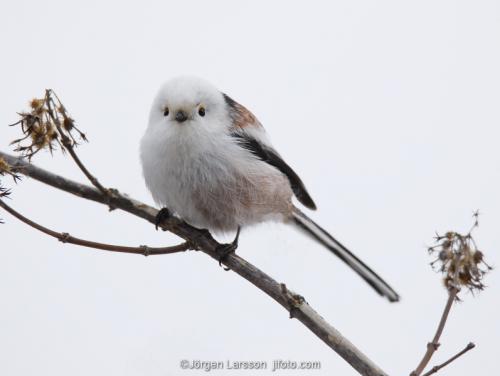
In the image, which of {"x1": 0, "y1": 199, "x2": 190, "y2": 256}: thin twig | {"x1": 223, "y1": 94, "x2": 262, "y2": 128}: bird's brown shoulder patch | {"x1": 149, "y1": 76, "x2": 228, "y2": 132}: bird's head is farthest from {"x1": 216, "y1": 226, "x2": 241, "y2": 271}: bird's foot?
{"x1": 223, "y1": 94, "x2": 262, "y2": 128}: bird's brown shoulder patch

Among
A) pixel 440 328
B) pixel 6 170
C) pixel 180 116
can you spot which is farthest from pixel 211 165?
pixel 440 328

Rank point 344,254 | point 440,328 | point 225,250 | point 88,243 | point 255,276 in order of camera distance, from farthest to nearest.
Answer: point 344,254 < point 225,250 < point 255,276 < point 88,243 < point 440,328

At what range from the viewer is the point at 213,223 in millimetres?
2496

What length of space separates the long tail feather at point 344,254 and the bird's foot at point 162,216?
732 mm

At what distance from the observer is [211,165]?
234 centimetres

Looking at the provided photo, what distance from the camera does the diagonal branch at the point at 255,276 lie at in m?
1.71

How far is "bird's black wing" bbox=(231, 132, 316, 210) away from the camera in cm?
257

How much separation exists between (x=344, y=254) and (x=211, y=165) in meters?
0.81

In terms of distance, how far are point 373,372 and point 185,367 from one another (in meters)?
0.75

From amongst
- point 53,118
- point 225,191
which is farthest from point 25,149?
point 225,191

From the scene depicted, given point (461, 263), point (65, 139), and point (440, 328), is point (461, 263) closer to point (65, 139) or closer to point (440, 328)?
point (440, 328)

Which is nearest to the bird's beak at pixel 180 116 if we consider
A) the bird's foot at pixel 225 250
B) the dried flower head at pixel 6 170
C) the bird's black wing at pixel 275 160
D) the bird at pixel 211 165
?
the bird at pixel 211 165

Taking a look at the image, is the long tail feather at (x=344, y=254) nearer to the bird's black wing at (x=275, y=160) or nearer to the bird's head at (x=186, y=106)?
the bird's black wing at (x=275, y=160)

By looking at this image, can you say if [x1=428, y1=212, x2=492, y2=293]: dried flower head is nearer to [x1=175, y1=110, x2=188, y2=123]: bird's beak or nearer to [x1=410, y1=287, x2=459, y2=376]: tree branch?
[x1=410, y1=287, x2=459, y2=376]: tree branch
